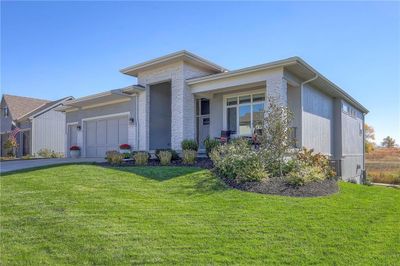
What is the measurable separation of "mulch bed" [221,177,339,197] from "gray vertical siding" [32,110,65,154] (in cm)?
2190

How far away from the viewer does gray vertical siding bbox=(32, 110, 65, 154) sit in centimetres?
2511

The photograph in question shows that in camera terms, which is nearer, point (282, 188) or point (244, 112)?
point (282, 188)

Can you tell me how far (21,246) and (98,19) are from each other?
8.91 meters

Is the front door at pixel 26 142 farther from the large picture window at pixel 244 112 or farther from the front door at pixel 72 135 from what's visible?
the large picture window at pixel 244 112

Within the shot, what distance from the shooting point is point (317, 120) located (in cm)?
1448

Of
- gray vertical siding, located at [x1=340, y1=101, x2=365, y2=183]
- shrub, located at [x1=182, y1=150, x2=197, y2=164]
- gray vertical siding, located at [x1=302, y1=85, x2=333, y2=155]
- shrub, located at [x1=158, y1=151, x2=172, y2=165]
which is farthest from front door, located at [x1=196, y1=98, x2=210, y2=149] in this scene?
gray vertical siding, located at [x1=340, y1=101, x2=365, y2=183]

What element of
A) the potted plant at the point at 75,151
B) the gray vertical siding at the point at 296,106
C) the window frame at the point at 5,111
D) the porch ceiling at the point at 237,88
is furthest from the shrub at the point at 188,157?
the window frame at the point at 5,111

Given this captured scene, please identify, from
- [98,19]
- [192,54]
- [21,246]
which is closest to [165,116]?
[192,54]

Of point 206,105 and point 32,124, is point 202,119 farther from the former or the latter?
point 32,124

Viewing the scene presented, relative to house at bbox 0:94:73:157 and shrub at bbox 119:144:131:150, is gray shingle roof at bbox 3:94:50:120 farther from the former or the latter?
shrub at bbox 119:144:131:150

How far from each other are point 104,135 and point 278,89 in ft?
35.6

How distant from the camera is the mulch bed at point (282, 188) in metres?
7.39

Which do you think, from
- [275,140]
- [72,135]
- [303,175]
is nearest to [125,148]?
[72,135]

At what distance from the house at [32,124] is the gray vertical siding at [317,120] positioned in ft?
68.9
